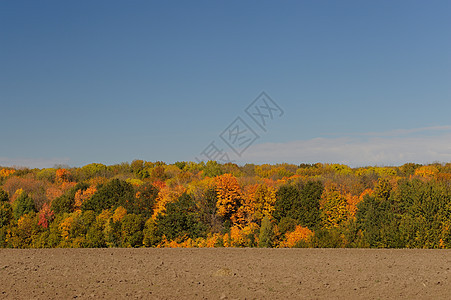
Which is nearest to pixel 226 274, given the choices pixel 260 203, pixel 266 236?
pixel 266 236

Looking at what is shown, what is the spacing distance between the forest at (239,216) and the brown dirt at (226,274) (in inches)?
380

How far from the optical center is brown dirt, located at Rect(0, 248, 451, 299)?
53.3 ft

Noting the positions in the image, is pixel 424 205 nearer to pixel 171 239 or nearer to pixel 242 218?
pixel 242 218

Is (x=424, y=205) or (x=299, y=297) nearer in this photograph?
(x=299, y=297)

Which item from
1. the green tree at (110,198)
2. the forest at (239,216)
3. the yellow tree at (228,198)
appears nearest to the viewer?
the forest at (239,216)

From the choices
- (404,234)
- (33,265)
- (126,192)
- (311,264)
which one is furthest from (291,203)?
(33,265)

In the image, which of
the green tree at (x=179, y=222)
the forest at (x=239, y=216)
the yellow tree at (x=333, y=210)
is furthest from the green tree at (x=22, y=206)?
the yellow tree at (x=333, y=210)

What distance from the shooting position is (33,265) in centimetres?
2206

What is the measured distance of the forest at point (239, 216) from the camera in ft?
120

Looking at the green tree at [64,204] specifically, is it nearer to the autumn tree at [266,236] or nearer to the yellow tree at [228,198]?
the yellow tree at [228,198]

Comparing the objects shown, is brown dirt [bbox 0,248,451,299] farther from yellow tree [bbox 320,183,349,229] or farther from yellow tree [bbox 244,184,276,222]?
yellow tree [bbox 244,184,276,222]

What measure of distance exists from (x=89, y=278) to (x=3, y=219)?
33489 millimetres

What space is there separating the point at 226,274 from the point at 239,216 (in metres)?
25.6

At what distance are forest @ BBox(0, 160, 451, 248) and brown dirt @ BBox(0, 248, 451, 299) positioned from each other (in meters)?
9.66
